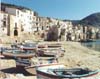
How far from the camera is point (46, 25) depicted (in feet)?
306

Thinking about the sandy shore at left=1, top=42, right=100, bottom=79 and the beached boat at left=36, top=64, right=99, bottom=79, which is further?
the sandy shore at left=1, top=42, right=100, bottom=79

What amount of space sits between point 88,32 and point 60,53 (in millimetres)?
113395

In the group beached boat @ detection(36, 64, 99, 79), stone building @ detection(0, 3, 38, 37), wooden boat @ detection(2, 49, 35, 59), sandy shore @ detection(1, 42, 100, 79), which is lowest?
sandy shore @ detection(1, 42, 100, 79)

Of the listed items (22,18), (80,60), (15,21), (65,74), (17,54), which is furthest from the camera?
(22,18)

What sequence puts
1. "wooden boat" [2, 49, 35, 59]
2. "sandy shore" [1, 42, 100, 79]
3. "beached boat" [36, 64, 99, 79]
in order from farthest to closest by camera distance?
"wooden boat" [2, 49, 35, 59]
"sandy shore" [1, 42, 100, 79]
"beached boat" [36, 64, 99, 79]

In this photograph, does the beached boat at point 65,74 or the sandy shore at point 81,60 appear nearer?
the beached boat at point 65,74

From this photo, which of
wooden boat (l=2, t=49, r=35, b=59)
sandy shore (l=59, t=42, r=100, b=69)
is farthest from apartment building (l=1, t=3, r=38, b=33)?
wooden boat (l=2, t=49, r=35, b=59)

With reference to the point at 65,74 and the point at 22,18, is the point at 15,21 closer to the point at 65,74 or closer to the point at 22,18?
the point at 22,18

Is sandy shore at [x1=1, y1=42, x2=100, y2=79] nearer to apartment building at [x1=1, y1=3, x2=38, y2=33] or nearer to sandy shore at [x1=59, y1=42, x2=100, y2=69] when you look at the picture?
sandy shore at [x1=59, y1=42, x2=100, y2=69]

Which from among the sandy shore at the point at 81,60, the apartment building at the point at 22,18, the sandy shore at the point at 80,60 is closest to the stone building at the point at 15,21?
the apartment building at the point at 22,18

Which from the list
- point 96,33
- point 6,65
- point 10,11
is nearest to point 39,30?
point 10,11

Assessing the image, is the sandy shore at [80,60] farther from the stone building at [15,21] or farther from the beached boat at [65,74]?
the stone building at [15,21]

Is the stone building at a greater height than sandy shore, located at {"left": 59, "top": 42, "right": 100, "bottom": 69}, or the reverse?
the stone building

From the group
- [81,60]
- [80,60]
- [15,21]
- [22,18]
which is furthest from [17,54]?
[22,18]
